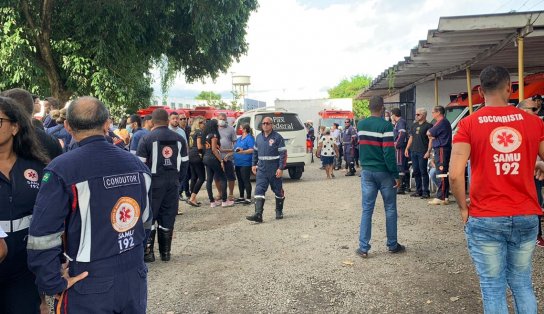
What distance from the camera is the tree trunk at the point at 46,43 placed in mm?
12609

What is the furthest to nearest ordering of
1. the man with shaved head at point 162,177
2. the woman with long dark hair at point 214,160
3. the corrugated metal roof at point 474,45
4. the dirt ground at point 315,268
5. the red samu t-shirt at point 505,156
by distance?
the woman with long dark hair at point 214,160 < the corrugated metal roof at point 474,45 < the man with shaved head at point 162,177 < the dirt ground at point 315,268 < the red samu t-shirt at point 505,156

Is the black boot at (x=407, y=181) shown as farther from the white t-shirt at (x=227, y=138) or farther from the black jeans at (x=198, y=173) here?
the black jeans at (x=198, y=173)

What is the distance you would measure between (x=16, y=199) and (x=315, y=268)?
3636mm

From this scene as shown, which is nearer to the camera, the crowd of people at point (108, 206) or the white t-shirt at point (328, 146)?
the crowd of people at point (108, 206)

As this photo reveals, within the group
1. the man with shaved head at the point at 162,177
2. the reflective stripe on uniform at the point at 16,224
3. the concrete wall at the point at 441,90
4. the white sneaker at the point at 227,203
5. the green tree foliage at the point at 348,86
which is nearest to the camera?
the reflective stripe on uniform at the point at 16,224

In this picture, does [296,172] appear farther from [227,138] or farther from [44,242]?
[44,242]

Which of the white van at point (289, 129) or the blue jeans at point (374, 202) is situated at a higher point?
the white van at point (289, 129)

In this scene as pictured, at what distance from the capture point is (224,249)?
6.38 meters

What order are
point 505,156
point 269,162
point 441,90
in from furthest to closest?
point 441,90
point 269,162
point 505,156

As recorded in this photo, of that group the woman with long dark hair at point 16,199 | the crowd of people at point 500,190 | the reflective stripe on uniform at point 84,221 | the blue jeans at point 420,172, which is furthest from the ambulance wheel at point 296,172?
the reflective stripe on uniform at point 84,221

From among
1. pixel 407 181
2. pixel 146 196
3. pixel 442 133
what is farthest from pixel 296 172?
pixel 146 196

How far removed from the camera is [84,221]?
229 centimetres

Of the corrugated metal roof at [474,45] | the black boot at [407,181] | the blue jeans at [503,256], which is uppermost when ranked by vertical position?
the corrugated metal roof at [474,45]

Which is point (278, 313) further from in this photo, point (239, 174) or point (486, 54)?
point (486, 54)
